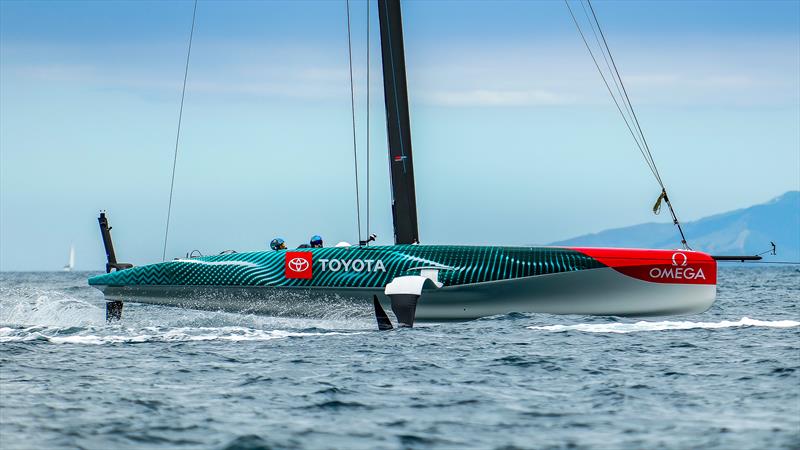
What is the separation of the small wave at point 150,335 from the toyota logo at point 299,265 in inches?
61.0

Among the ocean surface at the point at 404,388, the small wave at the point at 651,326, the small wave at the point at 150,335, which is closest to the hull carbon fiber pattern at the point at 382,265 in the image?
the small wave at the point at 651,326

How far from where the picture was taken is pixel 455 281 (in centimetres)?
1536

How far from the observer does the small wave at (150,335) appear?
42.8 feet

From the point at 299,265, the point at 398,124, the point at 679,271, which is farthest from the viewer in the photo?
the point at 398,124

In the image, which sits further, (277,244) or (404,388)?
(277,244)

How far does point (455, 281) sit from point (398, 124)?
3269 mm

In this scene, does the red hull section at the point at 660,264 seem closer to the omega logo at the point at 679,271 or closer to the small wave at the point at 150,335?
the omega logo at the point at 679,271

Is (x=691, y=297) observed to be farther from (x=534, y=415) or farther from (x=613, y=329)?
(x=534, y=415)

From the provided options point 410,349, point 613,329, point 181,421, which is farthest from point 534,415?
point 613,329

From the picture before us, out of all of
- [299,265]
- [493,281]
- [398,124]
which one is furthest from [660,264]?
[299,265]

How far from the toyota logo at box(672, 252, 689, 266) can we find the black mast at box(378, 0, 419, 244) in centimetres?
421

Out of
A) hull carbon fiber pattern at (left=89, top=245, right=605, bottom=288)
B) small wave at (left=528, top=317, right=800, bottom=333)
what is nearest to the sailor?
hull carbon fiber pattern at (left=89, top=245, right=605, bottom=288)

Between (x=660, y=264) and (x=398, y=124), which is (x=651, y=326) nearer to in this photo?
(x=660, y=264)

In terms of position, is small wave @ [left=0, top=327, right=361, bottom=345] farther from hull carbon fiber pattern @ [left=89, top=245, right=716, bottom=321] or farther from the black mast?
the black mast
